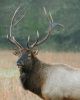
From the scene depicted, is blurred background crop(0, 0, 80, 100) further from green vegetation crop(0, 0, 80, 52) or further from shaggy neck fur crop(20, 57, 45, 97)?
shaggy neck fur crop(20, 57, 45, 97)

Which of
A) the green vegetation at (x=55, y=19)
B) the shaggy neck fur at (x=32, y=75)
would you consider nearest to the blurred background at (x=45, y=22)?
the green vegetation at (x=55, y=19)

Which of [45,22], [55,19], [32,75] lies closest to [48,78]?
[32,75]

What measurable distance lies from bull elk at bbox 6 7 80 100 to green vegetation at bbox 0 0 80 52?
10.8 m

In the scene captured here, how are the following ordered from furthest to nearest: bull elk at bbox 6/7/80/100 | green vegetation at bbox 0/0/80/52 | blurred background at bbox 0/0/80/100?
green vegetation at bbox 0/0/80/52 < blurred background at bbox 0/0/80/100 < bull elk at bbox 6/7/80/100

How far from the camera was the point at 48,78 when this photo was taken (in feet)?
15.7

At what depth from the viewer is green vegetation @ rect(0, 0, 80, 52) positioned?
53.4 feet

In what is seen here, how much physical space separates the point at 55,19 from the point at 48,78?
38.9ft

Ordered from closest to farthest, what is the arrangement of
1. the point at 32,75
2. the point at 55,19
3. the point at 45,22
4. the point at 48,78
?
1. the point at 48,78
2. the point at 32,75
3. the point at 55,19
4. the point at 45,22

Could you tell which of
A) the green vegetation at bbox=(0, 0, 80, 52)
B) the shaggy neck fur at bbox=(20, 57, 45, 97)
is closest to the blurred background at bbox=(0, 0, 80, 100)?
the green vegetation at bbox=(0, 0, 80, 52)

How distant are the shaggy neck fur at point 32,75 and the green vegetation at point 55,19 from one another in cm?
1077

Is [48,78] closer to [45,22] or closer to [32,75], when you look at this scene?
[32,75]

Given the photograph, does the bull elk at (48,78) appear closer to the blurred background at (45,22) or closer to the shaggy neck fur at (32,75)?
the shaggy neck fur at (32,75)

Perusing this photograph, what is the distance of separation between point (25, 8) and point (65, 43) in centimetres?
357

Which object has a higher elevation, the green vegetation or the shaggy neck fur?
the shaggy neck fur
